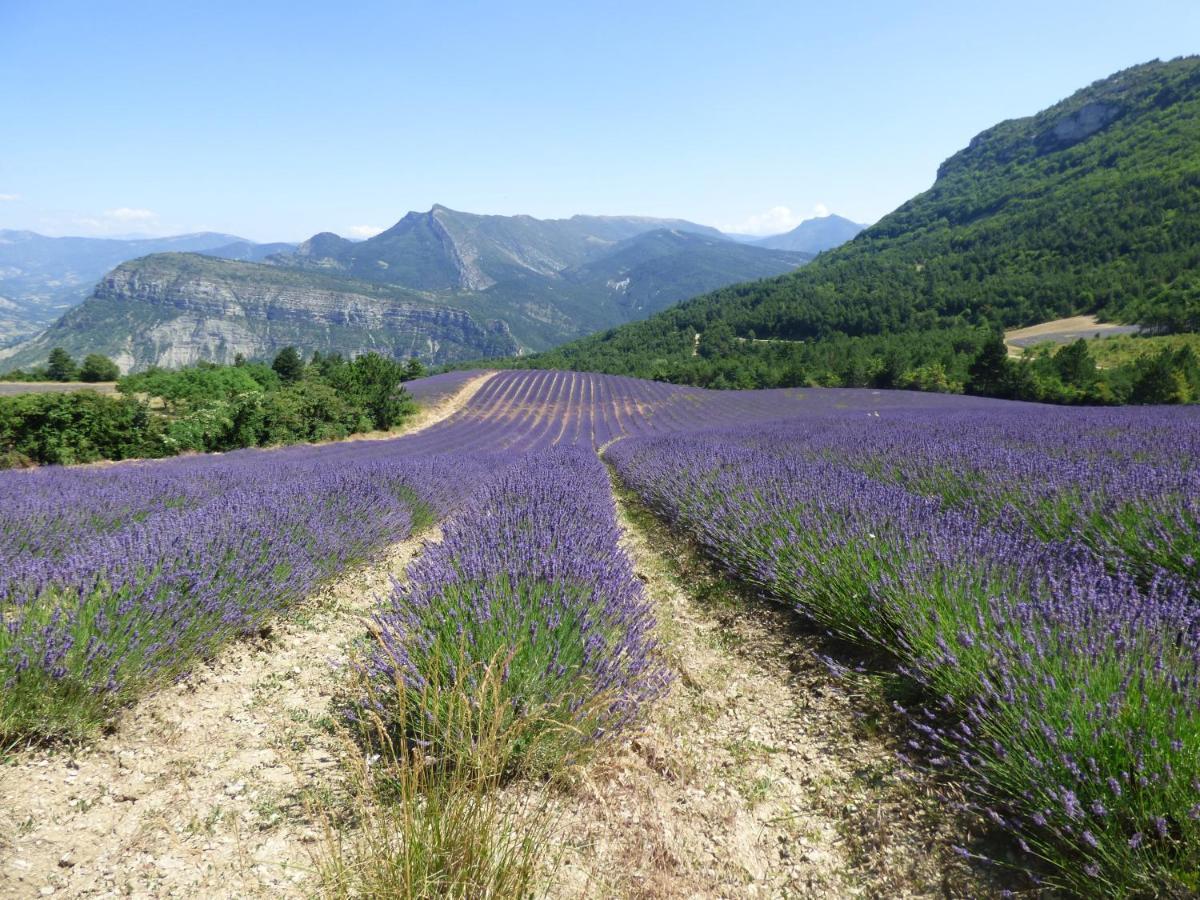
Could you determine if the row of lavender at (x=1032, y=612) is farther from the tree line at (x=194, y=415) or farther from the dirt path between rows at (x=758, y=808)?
the tree line at (x=194, y=415)

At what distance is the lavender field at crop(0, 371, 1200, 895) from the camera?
1405 millimetres

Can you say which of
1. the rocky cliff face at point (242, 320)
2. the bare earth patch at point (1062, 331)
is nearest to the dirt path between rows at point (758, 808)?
the bare earth patch at point (1062, 331)

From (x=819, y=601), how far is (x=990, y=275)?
271ft

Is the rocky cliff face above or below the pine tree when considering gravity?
above

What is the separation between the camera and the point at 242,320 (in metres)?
172

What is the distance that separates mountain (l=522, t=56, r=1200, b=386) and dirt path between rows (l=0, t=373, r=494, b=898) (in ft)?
123

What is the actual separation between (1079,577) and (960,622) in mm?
567

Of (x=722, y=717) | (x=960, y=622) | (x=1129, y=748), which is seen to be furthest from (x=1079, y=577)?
(x=722, y=717)

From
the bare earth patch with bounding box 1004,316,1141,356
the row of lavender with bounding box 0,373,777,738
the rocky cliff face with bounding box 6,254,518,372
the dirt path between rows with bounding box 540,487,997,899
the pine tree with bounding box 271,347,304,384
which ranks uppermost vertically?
the rocky cliff face with bounding box 6,254,518,372

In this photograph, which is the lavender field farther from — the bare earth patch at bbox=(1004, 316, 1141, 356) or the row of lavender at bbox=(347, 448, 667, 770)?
the bare earth patch at bbox=(1004, 316, 1141, 356)

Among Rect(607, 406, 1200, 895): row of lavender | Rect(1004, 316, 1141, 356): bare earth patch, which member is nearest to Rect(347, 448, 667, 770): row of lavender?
Rect(607, 406, 1200, 895): row of lavender

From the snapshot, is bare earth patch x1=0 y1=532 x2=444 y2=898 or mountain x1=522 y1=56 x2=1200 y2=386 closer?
bare earth patch x1=0 y1=532 x2=444 y2=898

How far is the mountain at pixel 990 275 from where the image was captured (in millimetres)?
47469

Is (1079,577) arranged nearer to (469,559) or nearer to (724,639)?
(724,639)
